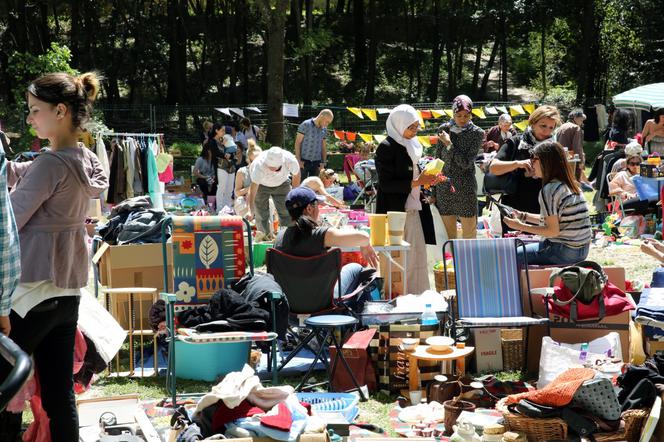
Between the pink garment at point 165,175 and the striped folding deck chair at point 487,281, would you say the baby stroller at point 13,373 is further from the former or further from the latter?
the pink garment at point 165,175

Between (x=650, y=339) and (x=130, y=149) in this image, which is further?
(x=130, y=149)

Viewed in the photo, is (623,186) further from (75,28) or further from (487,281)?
(75,28)

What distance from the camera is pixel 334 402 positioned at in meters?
5.09

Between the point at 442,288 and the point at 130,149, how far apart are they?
684 centimetres

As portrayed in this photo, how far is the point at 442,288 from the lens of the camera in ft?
25.0

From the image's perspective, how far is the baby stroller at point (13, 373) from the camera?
1756mm

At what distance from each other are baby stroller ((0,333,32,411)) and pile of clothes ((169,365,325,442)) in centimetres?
229

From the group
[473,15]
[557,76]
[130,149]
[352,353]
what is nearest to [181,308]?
[352,353]

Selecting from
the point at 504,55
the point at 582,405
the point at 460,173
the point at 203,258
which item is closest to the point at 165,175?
the point at 460,173

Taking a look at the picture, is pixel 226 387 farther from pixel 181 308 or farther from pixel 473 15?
pixel 473 15

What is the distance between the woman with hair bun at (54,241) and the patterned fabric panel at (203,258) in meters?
2.38

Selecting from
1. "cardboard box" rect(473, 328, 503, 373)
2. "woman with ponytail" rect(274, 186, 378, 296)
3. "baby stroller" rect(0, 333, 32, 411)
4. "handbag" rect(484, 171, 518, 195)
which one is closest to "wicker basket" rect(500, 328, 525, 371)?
"cardboard box" rect(473, 328, 503, 373)

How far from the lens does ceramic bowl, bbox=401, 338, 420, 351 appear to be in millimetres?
5455

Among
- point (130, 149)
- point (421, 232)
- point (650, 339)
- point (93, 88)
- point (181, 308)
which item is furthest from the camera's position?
point (130, 149)
